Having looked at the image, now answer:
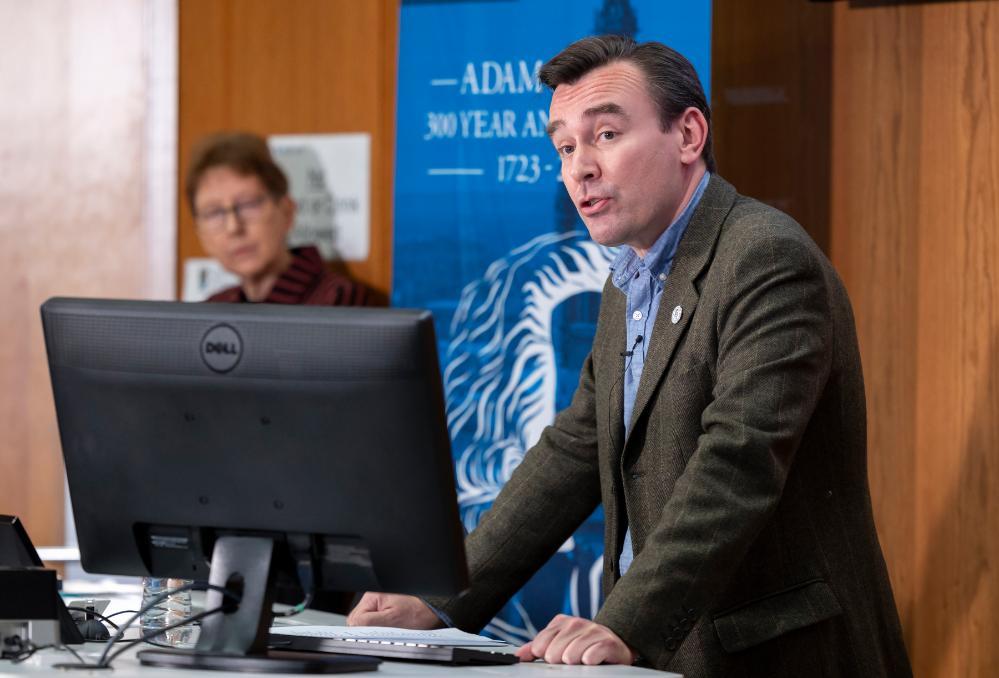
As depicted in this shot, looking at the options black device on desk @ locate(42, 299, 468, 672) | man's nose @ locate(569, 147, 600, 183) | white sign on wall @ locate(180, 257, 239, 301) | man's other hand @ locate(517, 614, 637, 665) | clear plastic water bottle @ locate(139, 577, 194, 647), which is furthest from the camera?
white sign on wall @ locate(180, 257, 239, 301)

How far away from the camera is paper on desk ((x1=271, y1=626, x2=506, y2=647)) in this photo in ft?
6.75

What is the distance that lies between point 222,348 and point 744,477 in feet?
2.45

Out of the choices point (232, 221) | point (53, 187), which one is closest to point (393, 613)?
point (232, 221)

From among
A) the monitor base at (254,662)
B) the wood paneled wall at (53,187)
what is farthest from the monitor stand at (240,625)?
the wood paneled wall at (53,187)

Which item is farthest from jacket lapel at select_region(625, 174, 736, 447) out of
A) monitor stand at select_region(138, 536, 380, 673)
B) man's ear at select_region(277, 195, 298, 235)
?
man's ear at select_region(277, 195, 298, 235)

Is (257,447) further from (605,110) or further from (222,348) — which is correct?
(605,110)

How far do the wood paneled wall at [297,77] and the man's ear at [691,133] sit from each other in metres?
2.15

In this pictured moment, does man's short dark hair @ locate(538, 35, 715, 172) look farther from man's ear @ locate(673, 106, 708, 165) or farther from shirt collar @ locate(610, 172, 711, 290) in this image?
shirt collar @ locate(610, 172, 711, 290)

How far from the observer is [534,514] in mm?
2492

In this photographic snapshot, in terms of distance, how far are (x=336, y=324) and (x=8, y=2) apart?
3.75 m

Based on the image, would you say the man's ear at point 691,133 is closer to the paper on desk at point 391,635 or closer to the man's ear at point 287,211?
the paper on desk at point 391,635

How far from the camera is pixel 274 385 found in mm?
1737

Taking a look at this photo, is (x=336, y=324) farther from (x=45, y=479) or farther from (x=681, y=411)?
(x=45, y=479)

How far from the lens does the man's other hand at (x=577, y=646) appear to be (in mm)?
1856
